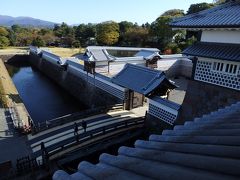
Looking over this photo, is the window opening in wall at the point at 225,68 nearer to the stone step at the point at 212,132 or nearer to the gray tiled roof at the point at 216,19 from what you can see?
the gray tiled roof at the point at 216,19

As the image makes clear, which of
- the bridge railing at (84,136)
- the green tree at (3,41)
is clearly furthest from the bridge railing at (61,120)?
the green tree at (3,41)

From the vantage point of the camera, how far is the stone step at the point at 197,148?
284 cm

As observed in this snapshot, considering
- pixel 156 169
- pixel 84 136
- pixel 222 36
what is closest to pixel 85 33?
pixel 84 136

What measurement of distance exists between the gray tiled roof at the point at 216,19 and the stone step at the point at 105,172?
360 inches

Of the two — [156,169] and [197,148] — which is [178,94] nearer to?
[197,148]

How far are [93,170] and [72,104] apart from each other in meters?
27.4

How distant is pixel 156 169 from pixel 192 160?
45 centimetres

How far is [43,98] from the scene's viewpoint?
1270 inches

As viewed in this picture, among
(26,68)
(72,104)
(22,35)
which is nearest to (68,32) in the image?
(22,35)

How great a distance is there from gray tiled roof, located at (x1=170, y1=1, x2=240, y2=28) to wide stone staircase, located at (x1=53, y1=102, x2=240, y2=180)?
7.74m

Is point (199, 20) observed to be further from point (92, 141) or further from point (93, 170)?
point (93, 170)

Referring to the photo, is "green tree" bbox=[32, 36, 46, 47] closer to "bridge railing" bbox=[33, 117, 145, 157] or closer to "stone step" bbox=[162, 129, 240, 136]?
"bridge railing" bbox=[33, 117, 145, 157]

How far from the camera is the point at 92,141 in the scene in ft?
49.2

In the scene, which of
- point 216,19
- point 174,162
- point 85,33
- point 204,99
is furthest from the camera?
point 85,33
